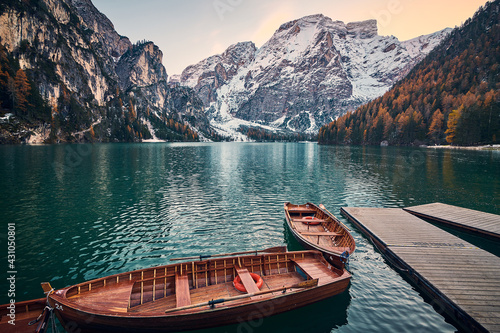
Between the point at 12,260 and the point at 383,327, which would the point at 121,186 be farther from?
the point at 383,327

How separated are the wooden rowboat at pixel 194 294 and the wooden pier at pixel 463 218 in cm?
1931

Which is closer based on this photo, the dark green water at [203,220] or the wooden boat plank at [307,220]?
the dark green water at [203,220]

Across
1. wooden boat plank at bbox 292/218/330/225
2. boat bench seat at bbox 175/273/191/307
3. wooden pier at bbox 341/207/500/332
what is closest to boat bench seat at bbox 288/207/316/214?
wooden boat plank at bbox 292/218/330/225

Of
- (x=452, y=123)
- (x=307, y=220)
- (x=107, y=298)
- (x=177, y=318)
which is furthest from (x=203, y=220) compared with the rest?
(x=452, y=123)

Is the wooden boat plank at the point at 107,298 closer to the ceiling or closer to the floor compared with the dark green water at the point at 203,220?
closer to the ceiling

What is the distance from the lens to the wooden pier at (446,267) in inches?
456

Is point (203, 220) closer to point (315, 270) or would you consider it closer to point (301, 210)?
point (301, 210)

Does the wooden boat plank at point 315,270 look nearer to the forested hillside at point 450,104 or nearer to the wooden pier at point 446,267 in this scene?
the wooden pier at point 446,267

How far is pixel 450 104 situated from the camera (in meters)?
140

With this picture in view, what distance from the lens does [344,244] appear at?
1811 centimetres

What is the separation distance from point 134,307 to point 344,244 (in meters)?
14.9

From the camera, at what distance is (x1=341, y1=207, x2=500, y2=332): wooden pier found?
11.6 metres

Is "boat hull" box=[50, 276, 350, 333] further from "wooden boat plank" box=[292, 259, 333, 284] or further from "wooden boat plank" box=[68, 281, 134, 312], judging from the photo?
"wooden boat plank" box=[292, 259, 333, 284]

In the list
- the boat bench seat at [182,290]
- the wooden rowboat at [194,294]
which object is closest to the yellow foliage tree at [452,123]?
the wooden rowboat at [194,294]
